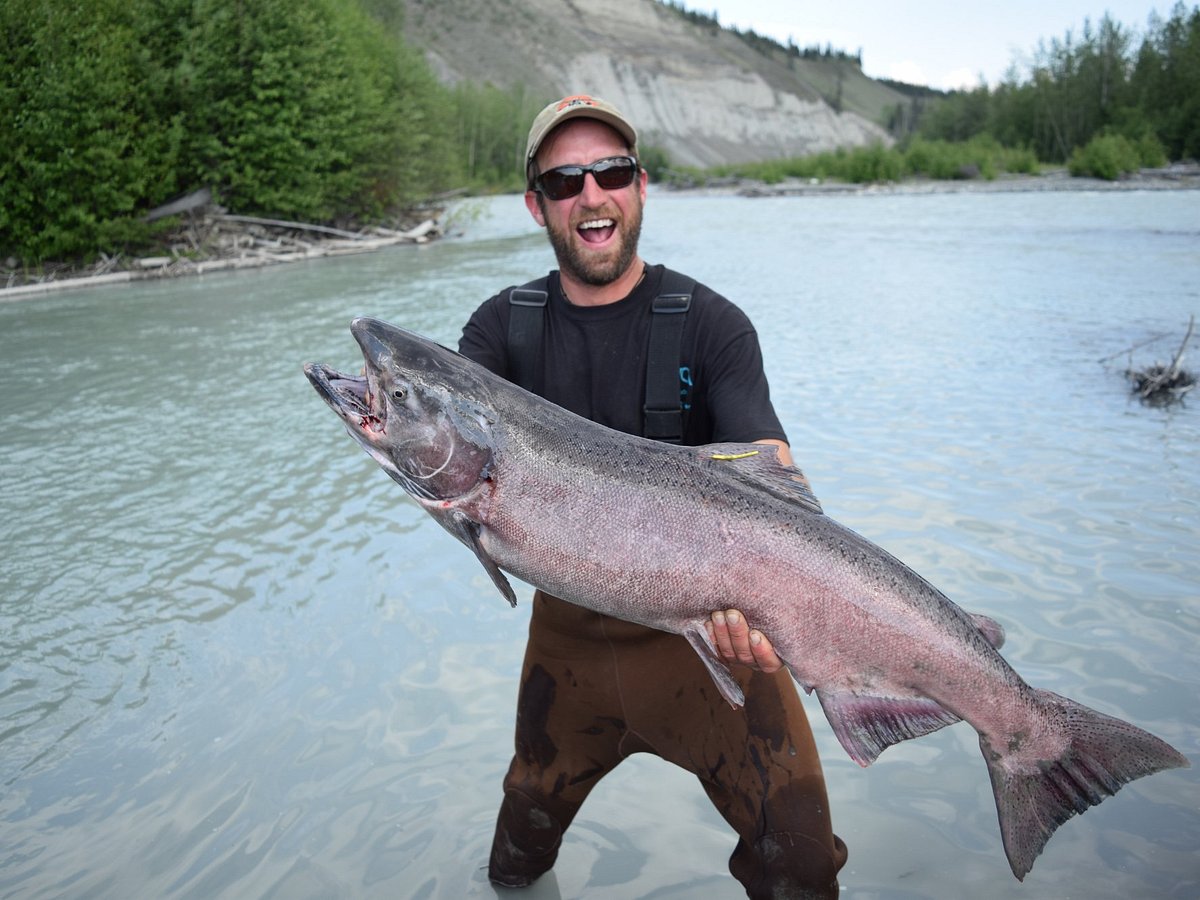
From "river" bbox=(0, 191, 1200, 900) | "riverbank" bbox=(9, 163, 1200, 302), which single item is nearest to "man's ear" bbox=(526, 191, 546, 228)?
"river" bbox=(0, 191, 1200, 900)

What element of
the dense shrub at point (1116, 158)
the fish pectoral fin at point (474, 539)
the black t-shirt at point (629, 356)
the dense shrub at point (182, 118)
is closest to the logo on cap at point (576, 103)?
the black t-shirt at point (629, 356)

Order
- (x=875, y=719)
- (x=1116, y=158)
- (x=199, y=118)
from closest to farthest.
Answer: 1. (x=875, y=719)
2. (x=199, y=118)
3. (x=1116, y=158)

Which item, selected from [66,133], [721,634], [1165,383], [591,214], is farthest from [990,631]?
[66,133]

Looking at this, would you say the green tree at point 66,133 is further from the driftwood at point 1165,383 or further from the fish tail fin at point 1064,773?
the fish tail fin at point 1064,773

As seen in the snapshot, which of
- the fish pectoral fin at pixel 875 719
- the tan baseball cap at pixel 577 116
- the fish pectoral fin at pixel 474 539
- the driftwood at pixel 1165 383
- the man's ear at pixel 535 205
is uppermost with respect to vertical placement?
the tan baseball cap at pixel 577 116

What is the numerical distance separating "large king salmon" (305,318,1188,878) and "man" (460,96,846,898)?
0.36 m

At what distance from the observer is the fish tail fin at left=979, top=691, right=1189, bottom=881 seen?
2412mm

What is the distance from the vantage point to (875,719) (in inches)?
102

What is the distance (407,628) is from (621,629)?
2.88 meters

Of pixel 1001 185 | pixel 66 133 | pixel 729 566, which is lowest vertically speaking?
pixel 729 566

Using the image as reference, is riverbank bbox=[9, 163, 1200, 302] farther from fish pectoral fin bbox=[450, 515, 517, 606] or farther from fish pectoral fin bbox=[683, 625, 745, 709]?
fish pectoral fin bbox=[683, 625, 745, 709]

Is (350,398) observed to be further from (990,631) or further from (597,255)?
(990,631)

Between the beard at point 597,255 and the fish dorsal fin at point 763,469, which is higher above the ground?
the beard at point 597,255

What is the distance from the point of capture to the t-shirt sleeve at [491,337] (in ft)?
10.9
